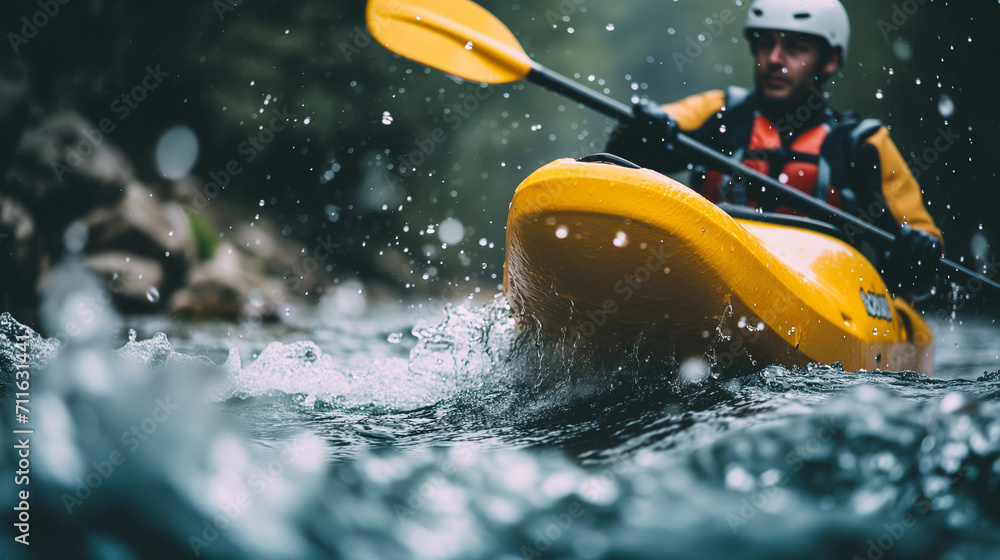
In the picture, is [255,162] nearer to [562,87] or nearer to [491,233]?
[491,233]

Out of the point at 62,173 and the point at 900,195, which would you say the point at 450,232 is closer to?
the point at 62,173

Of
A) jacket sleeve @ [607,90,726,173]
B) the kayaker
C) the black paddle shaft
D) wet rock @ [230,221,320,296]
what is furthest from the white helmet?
wet rock @ [230,221,320,296]

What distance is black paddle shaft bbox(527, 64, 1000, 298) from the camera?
6.80 ft

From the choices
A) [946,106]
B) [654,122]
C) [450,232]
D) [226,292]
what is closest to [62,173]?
[226,292]

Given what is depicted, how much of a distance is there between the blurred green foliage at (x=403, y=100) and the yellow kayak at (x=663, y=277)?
3.49m

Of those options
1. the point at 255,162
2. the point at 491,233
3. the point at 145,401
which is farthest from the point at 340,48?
the point at 145,401

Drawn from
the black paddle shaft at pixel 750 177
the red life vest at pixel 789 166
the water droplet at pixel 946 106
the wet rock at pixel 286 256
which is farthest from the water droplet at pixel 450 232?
the black paddle shaft at pixel 750 177

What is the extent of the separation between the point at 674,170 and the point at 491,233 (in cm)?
628

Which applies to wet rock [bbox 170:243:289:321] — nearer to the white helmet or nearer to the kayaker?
the kayaker

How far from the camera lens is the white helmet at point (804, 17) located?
250cm

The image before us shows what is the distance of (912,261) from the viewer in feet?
7.14

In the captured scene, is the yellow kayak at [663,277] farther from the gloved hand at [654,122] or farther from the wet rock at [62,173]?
the wet rock at [62,173]

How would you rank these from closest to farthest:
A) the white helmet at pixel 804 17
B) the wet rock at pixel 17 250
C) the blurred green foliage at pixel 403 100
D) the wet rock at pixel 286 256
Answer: the white helmet at pixel 804 17, the wet rock at pixel 17 250, the blurred green foliage at pixel 403 100, the wet rock at pixel 286 256

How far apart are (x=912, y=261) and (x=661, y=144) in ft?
2.85
